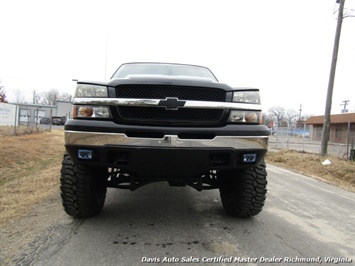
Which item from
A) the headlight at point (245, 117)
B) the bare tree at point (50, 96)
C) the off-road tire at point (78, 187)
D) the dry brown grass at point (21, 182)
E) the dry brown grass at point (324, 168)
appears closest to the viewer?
the headlight at point (245, 117)

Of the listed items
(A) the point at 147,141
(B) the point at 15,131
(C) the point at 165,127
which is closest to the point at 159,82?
(C) the point at 165,127

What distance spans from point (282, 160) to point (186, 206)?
380 inches

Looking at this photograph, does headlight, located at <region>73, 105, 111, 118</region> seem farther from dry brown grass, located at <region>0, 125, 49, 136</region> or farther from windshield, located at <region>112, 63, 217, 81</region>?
dry brown grass, located at <region>0, 125, 49, 136</region>

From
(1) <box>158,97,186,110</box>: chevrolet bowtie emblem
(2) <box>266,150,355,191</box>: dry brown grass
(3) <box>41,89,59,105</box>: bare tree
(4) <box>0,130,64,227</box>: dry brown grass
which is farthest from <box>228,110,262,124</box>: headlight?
(3) <box>41,89,59,105</box>: bare tree

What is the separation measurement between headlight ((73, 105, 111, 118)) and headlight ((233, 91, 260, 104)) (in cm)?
126

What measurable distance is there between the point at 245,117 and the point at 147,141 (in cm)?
102

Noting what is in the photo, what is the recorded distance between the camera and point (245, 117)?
288 cm

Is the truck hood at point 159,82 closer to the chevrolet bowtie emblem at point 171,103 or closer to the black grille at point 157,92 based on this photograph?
the black grille at point 157,92

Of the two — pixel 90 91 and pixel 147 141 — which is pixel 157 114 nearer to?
pixel 147 141

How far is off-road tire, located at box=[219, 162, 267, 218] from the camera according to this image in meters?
3.25

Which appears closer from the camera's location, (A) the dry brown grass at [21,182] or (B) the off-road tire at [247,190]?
(B) the off-road tire at [247,190]

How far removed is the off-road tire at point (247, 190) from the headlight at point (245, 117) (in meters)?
0.62

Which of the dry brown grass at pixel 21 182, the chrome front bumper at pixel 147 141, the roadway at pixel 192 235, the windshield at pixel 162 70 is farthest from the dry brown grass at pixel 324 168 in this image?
the dry brown grass at pixel 21 182

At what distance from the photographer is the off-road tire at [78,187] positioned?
3.04m
